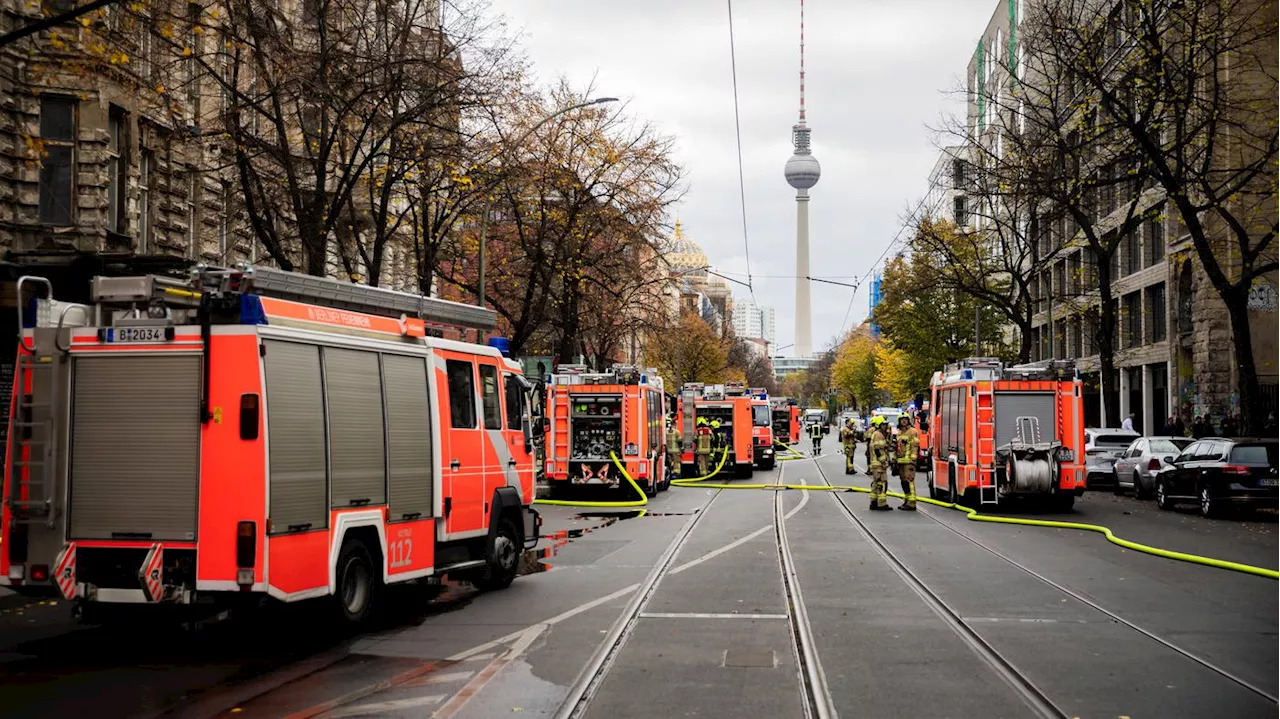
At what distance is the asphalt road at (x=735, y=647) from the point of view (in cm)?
804

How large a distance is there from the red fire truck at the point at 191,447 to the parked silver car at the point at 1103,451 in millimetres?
27960

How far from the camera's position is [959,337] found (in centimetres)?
6381

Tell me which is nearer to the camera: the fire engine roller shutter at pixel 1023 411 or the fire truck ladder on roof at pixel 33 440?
the fire truck ladder on roof at pixel 33 440

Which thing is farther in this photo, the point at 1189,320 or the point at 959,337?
the point at 959,337

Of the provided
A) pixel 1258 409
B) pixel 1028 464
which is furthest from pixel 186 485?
pixel 1258 409

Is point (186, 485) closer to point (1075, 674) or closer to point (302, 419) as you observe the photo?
point (302, 419)

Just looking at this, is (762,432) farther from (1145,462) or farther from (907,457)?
(907,457)

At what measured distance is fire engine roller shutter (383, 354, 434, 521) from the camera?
36.9 feet

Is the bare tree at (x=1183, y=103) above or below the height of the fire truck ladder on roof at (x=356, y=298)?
above

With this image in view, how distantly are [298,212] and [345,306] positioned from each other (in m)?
10.7

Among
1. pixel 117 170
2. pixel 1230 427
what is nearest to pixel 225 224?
pixel 117 170

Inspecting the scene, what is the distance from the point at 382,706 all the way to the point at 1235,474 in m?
19.6

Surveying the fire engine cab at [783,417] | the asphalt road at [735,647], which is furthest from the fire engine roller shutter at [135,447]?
the fire engine cab at [783,417]

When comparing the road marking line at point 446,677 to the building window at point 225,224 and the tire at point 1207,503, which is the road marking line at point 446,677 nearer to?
the tire at point 1207,503
